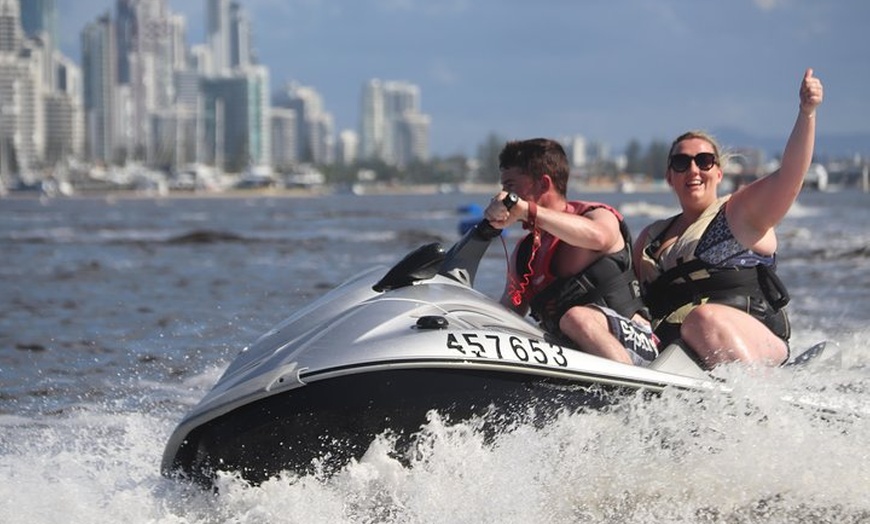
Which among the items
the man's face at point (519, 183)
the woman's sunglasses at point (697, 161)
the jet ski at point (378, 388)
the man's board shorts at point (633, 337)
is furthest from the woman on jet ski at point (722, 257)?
the man's face at point (519, 183)

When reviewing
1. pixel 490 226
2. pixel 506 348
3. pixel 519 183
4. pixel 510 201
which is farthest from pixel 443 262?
pixel 506 348

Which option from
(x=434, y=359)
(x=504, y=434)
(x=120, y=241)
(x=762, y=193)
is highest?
(x=762, y=193)

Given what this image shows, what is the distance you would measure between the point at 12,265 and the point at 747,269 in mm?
19796

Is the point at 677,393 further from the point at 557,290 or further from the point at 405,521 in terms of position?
the point at 405,521

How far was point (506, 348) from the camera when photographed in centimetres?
475

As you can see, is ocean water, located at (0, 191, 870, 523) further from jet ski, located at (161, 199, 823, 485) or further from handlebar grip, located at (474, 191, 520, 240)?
handlebar grip, located at (474, 191, 520, 240)

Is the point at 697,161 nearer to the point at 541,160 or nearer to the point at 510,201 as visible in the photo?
the point at 541,160

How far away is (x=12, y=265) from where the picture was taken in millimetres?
23172

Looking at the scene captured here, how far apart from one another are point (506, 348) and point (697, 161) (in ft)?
4.69

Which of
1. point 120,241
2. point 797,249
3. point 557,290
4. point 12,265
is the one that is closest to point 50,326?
point 557,290

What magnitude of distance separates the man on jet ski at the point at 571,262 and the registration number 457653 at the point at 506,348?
0.33 meters

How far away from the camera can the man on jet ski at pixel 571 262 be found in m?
5.11

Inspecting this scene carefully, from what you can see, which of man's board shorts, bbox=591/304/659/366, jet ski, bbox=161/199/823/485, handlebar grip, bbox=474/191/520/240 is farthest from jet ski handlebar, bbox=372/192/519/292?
man's board shorts, bbox=591/304/659/366

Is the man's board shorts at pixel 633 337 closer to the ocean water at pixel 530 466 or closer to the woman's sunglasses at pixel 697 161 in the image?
the ocean water at pixel 530 466
